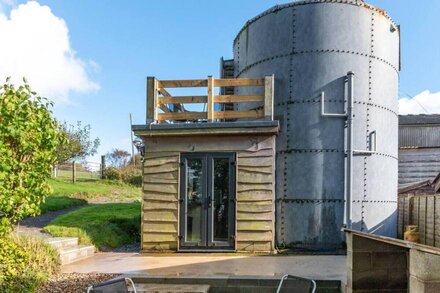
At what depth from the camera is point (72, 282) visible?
5250 mm

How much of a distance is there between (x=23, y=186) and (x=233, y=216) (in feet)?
13.9

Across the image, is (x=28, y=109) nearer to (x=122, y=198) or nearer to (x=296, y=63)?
(x=296, y=63)

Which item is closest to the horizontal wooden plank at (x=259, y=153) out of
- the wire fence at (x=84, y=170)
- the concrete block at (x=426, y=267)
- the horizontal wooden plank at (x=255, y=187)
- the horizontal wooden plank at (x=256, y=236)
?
the horizontal wooden plank at (x=255, y=187)

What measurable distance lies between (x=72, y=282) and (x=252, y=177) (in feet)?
13.1

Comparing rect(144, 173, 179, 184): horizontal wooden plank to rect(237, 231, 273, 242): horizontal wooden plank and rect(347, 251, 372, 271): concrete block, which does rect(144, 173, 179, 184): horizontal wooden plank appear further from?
rect(347, 251, 372, 271): concrete block

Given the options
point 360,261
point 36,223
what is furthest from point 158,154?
point 36,223

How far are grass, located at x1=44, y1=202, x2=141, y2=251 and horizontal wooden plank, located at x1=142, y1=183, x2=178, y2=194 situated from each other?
1.95 meters

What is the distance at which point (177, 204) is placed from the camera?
7699mm

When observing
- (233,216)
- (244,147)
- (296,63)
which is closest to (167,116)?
(244,147)

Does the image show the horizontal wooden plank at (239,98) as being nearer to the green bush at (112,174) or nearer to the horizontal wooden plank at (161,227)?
the horizontal wooden plank at (161,227)

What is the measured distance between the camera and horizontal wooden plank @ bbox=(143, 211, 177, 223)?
770 cm

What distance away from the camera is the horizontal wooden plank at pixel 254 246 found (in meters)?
7.45

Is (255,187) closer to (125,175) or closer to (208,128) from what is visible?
(208,128)

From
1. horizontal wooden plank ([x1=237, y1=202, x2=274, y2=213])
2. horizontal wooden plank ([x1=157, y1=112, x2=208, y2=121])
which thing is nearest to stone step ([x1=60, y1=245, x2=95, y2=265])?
horizontal wooden plank ([x1=157, y1=112, x2=208, y2=121])
